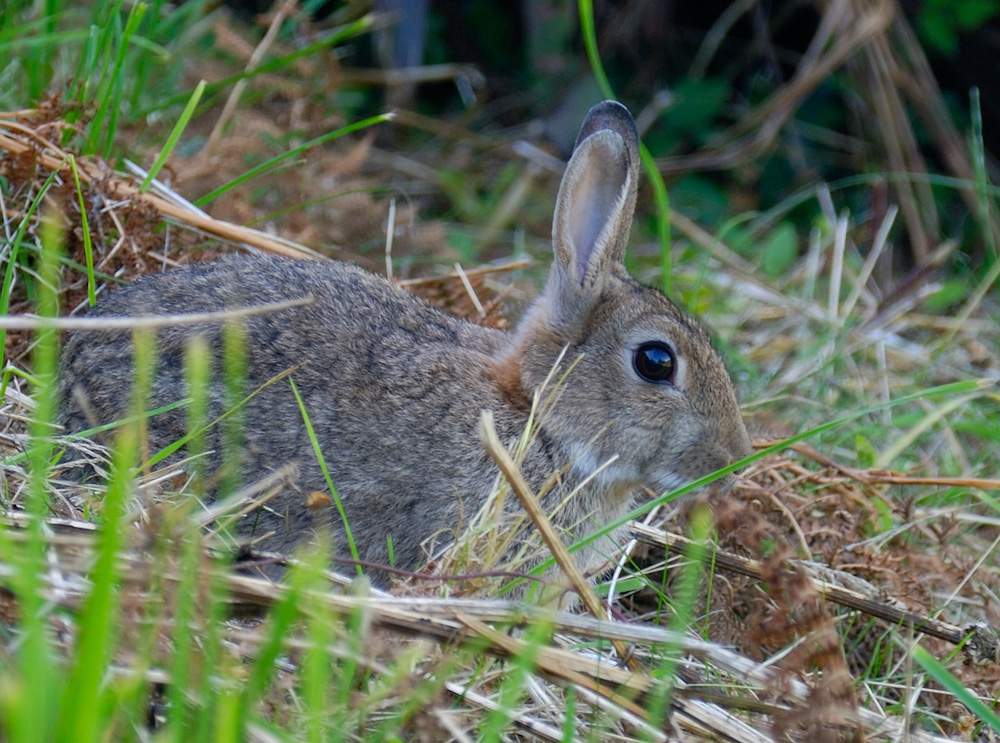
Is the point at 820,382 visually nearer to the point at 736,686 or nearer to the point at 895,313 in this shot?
the point at 895,313

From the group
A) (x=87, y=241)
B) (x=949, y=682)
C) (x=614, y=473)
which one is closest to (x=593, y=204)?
(x=614, y=473)

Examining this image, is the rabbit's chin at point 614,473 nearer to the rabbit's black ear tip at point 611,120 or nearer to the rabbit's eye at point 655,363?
the rabbit's eye at point 655,363

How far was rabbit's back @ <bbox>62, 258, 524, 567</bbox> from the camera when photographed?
3.37 m

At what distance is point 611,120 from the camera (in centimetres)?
391

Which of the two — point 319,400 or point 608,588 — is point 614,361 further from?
point 319,400

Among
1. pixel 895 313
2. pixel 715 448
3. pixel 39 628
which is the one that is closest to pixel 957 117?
pixel 895 313

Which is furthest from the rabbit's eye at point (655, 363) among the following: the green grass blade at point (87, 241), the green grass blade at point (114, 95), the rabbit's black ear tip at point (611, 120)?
the green grass blade at point (114, 95)

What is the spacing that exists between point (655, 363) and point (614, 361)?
0.48 ft

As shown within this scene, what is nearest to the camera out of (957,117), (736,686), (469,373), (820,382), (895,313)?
(736,686)

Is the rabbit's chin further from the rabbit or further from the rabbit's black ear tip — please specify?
the rabbit's black ear tip

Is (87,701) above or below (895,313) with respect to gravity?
above

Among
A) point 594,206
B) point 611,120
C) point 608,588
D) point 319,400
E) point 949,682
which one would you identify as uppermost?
point 611,120

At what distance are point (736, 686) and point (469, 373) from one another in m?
1.48

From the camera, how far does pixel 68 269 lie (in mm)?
3924
